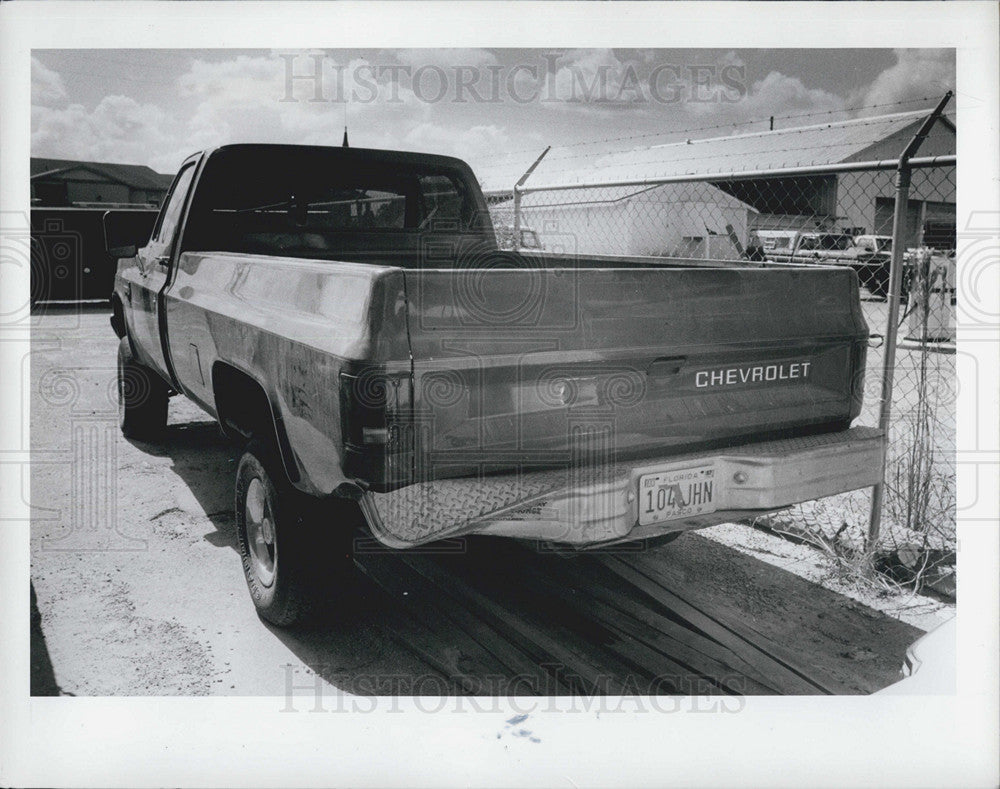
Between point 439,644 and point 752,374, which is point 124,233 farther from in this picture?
point 752,374

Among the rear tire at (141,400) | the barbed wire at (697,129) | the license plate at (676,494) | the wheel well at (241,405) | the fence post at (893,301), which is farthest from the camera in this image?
the rear tire at (141,400)

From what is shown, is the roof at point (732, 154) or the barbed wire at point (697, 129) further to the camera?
the roof at point (732, 154)

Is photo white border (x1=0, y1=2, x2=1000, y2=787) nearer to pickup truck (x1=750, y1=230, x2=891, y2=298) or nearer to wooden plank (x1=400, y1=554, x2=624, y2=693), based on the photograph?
wooden plank (x1=400, y1=554, x2=624, y2=693)

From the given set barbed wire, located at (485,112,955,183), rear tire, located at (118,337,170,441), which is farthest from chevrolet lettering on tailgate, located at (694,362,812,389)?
rear tire, located at (118,337,170,441)

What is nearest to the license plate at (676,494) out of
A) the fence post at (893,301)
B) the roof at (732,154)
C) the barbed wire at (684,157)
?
the fence post at (893,301)

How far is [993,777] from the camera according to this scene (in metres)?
2.91

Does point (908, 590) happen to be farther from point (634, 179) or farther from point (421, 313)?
point (634, 179)

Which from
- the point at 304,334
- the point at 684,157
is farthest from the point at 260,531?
the point at 684,157

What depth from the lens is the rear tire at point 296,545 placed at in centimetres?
310

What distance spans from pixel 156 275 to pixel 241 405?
1.57 metres

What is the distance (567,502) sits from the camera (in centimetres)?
260

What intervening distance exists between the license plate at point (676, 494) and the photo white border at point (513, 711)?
71cm

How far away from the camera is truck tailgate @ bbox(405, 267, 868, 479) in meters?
2.55

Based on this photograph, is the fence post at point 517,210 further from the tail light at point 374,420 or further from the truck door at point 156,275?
the tail light at point 374,420
